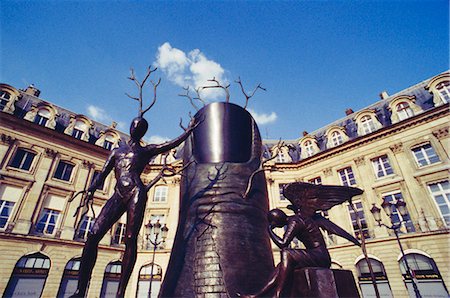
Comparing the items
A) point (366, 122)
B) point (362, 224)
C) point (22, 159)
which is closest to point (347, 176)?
point (362, 224)

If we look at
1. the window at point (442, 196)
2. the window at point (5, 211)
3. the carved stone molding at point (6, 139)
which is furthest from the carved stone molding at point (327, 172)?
the carved stone molding at point (6, 139)

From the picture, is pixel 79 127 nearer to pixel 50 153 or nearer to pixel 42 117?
pixel 42 117

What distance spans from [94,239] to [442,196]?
2003cm

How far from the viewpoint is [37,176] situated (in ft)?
55.9

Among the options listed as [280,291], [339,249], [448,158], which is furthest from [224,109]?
[448,158]

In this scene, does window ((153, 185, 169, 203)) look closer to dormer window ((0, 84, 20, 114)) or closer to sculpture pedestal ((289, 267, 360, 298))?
dormer window ((0, 84, 20, 114))

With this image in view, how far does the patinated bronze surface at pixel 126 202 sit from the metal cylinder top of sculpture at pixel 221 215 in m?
0.95

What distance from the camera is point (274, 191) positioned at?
867 inches

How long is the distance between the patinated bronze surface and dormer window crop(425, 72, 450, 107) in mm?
21780

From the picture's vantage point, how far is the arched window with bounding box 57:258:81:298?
1541 centimetres

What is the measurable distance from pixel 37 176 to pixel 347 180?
2438 centimetres

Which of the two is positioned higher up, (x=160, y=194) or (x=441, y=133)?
(x=441, y=133)

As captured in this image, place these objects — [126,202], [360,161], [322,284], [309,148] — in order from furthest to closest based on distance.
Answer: [309,148]
[360,161]
[126,202]
[322,284]

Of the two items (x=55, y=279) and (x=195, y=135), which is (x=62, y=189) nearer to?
(x=55, y=279)
